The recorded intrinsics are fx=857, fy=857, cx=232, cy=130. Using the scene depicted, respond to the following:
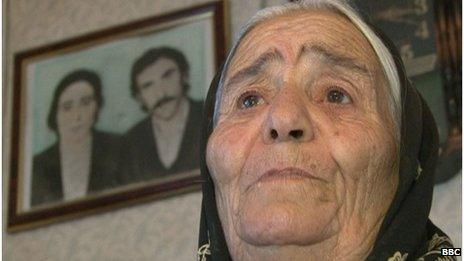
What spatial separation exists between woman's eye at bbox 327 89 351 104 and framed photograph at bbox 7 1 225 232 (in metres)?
1.01

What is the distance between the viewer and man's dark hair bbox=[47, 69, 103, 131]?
222 cm

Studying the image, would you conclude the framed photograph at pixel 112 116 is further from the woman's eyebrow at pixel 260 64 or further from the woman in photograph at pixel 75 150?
the woman's eyebrow at pixel 260 64

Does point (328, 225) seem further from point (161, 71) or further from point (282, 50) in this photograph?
point (161, 71)

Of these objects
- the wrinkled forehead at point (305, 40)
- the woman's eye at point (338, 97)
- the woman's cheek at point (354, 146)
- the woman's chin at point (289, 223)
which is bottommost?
the woman's chin at point (289, 223)

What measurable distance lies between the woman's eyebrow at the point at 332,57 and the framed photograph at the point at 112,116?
3.28 feet

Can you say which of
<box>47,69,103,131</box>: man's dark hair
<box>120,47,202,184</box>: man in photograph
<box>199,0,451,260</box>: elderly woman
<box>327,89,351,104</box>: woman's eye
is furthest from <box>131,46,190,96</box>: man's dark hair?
<box>327,89,351,104</box>: woman's eye

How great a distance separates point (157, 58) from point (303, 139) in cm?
129

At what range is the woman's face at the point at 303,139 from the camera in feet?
2.85

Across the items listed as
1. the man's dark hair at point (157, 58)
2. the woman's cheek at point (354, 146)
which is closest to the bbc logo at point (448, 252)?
the woman's cheek at point (354, 146)

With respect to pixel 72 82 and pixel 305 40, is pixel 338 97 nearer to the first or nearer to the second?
pixel 305 40

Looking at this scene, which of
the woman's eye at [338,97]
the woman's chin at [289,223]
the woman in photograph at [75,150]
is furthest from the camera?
the woman in photograph at [75,150]

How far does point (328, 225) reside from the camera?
34.2 inches

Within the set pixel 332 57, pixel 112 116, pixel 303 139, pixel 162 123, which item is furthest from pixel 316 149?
pixel 112 116

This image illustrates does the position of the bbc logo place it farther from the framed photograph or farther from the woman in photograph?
the woman in photograph
